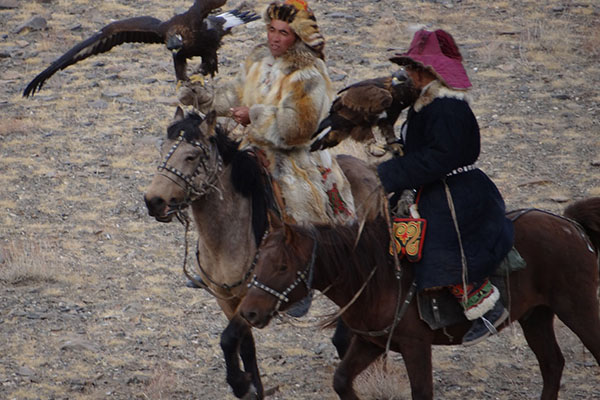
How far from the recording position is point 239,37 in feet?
48.2

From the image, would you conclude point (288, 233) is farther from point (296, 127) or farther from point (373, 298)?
point (296, 127)

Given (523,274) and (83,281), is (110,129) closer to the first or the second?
(83,281)

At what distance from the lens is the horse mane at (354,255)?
14.1ft

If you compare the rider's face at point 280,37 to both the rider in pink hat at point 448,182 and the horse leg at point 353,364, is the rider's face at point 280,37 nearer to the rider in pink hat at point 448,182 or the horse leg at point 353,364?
the rider in pink hat at point 448,182

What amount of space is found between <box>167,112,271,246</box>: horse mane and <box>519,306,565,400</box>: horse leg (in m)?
1.78

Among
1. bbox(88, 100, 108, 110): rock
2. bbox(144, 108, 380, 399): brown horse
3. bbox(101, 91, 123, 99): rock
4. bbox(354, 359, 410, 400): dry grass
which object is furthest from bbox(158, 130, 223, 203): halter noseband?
bbox(101, 91, 123, 99): rock

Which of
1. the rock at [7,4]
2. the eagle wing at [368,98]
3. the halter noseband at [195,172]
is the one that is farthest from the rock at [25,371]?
the rock at [7,4]

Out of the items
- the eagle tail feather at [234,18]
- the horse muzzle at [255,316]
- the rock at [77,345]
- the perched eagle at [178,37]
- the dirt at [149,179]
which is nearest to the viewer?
the horse muzzle at [255,316]

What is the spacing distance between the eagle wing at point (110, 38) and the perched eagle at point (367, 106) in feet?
7.58

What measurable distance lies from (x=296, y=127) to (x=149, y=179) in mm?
5207

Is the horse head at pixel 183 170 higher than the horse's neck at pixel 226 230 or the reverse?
higher

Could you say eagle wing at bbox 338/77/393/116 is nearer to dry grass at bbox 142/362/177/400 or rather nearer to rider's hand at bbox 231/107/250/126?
rider's hand at bbox 231/107/250/126

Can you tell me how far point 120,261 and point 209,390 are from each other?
270 cm

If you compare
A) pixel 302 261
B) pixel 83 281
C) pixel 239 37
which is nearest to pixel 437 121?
pixel 302 261
